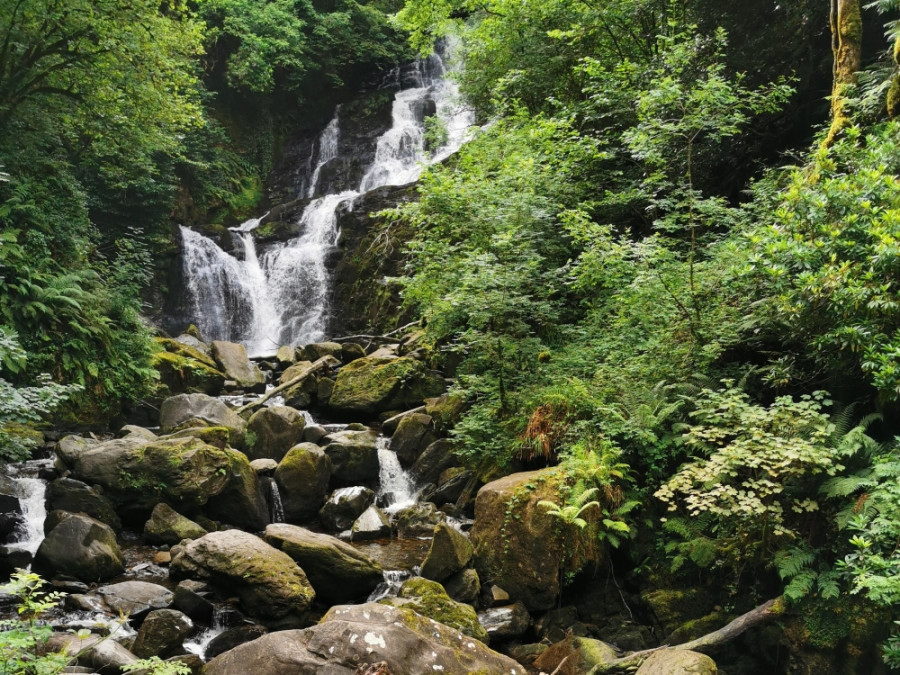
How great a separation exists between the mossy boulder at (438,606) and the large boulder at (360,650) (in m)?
0.71

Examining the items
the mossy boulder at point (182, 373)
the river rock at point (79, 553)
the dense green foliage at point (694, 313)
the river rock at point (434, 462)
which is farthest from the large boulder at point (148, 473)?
the mossy boulder at point (182, 373)

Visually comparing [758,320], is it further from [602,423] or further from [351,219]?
A: [351,219]

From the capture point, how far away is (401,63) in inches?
1233

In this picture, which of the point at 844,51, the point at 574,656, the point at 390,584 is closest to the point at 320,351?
the point at 390,584

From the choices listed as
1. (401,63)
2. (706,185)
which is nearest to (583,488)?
(706,185)

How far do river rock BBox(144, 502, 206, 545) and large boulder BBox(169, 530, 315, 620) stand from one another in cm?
141

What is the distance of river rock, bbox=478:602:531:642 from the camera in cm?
633

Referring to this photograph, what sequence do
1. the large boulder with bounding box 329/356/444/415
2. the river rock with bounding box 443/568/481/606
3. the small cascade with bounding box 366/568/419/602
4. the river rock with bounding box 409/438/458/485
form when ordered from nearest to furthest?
the river rock with bounding box 443/568/481/606 < the small cascade with bounding box 366/568/419/602 < the river rock with bounding box 409/438/458/485 < the large boulder with bounding box 329/356/444/415

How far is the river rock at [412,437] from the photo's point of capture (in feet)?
37.5

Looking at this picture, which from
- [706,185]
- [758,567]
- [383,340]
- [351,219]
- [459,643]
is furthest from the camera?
[351,219]

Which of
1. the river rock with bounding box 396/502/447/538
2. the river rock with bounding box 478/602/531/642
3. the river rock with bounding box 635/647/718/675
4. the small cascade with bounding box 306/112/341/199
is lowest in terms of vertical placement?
the river rock with bounding box 478/602/531/642

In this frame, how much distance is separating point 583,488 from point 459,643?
2.23 meters

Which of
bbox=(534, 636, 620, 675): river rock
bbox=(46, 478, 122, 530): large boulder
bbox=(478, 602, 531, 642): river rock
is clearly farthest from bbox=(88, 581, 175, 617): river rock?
bbox=(534, 636, 620, 675): river rock

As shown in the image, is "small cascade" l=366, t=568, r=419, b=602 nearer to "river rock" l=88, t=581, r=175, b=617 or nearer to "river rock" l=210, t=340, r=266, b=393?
"river rock" l=88, t=581, r=175, b=617
